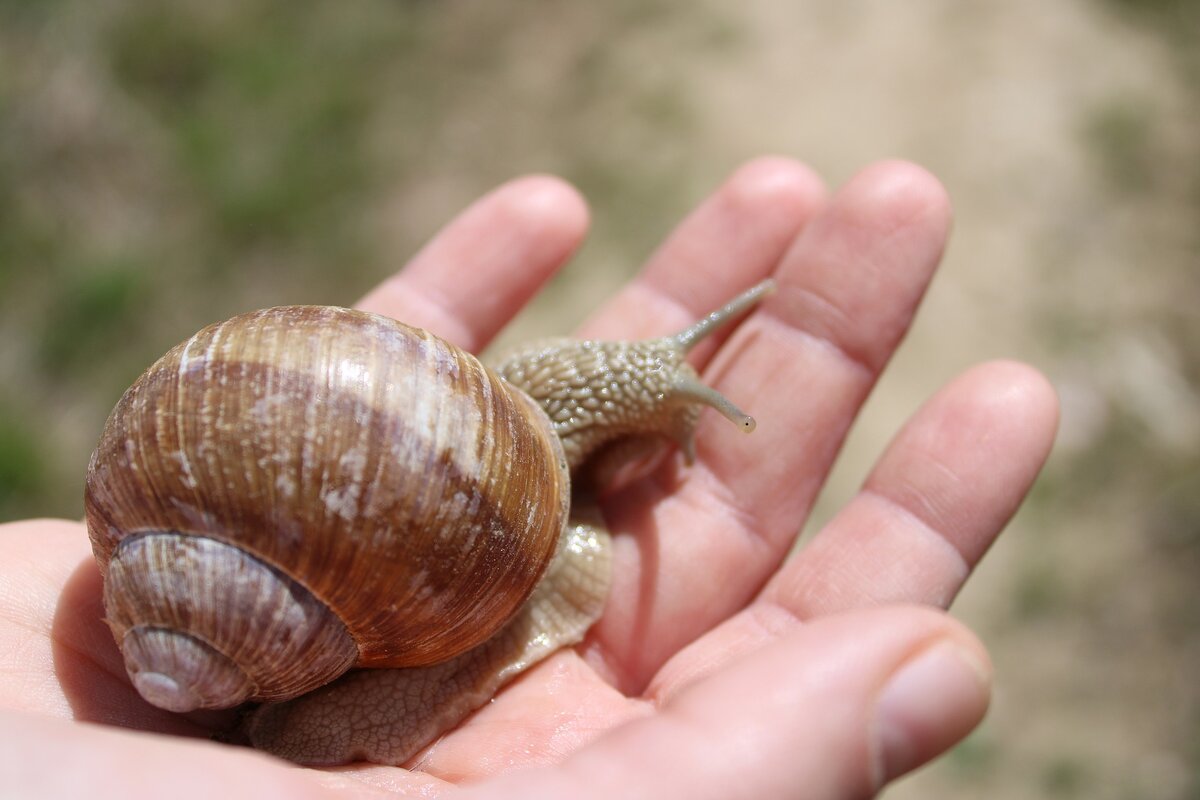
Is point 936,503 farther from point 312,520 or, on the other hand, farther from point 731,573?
point 312,520

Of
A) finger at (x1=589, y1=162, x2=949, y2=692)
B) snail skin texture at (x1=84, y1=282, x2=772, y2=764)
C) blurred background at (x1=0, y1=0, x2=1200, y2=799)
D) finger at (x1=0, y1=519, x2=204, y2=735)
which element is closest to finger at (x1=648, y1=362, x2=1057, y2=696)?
finger at (x1=589, y1=162, x2=949, y2=692)

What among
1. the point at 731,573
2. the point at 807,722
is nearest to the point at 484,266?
the point at 731,573

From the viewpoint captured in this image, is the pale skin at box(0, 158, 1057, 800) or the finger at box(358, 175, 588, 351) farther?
the finger at box(358, 175, 588, 351)

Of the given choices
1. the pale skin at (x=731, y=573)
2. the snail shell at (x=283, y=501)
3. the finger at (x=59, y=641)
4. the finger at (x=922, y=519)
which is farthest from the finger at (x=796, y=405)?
the finger at (x=59, y=641)

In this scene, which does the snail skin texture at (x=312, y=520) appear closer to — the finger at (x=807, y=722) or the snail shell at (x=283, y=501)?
the snail shell at (x=283, y=501)

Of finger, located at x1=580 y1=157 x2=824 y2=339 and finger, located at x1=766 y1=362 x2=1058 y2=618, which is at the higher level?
finger, located at x1=580 y1=157 x2=824 y2=339

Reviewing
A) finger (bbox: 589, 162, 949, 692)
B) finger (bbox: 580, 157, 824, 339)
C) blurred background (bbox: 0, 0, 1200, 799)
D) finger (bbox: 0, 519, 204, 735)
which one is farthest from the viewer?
blurred background (bbox: 0, 0, 1200, 799)

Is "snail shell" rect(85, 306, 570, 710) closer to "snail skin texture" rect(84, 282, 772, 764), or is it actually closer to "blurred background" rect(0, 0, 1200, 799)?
"snail skin texture" rect(84, 282, 772, 764)

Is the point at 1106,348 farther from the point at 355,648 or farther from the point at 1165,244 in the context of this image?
the point at 355,648
